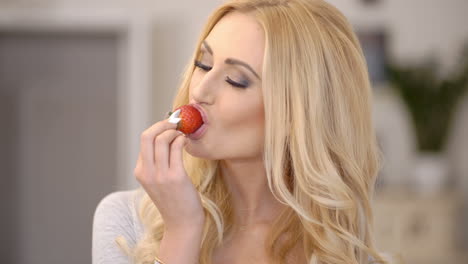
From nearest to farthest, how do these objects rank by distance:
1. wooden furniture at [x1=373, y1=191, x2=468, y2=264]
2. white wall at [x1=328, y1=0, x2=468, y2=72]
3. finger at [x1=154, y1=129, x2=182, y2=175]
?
finger at [x1=154, y1=129, x2=182, y2=175]
wooden furniture at [x1=373, y1=191, x2=468, y2=264]
white wall at [x1=328, y1=0, x2=468, y2=72]

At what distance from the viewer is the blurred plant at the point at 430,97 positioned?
154 inches

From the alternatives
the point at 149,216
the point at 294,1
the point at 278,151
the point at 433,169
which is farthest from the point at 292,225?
the point at 433,169

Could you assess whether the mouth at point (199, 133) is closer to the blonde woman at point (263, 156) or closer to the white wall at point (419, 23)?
the blonde woman at point (263, 156)

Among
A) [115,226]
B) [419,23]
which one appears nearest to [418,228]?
[419,23]

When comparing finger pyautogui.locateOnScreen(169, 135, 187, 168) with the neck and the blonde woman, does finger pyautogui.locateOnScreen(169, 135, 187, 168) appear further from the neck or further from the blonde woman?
the neck

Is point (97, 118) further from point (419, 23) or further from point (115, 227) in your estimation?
point (115, 227)

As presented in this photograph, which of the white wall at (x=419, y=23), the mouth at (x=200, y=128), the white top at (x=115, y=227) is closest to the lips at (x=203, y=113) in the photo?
the mouth at (x=200, y=128)

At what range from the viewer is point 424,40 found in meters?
4.15

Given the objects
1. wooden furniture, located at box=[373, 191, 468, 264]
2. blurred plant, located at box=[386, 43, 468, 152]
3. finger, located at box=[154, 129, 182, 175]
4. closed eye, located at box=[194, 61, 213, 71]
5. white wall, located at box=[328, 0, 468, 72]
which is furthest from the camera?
white wall, located at box=[328, 0, 468, 72]

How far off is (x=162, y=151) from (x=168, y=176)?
47 millimetres

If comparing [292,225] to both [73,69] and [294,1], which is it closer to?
[294,1]

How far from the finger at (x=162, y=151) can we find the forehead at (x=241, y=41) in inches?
8.3

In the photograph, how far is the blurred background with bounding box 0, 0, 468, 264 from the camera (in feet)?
12.4

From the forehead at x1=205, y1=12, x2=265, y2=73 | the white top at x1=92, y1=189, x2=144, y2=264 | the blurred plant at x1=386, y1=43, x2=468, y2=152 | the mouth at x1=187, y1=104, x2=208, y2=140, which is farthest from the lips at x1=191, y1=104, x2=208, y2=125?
the blurred plant at x1=386, y1=43, x2=468, y2=152
